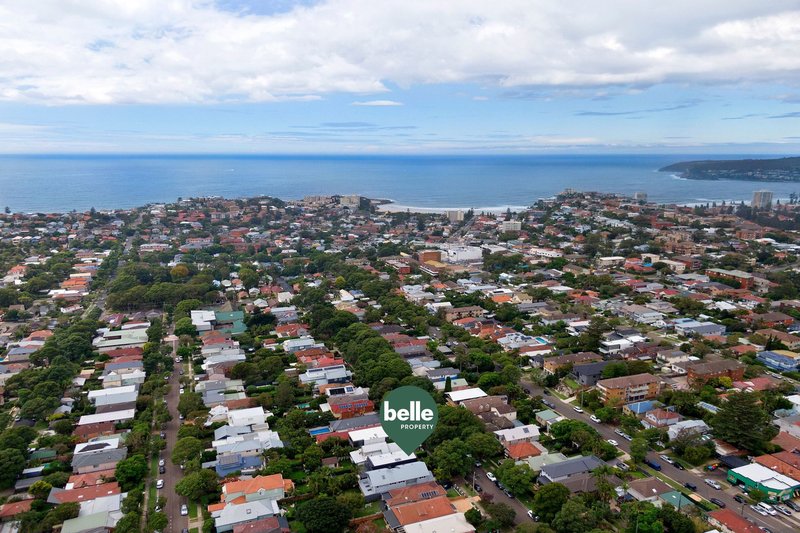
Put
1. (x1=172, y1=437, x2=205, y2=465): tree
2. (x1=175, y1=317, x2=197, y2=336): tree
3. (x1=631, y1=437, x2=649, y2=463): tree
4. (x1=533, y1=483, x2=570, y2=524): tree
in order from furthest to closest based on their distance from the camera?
(x1=175, y1=317, x2=197, y2=336): tree
(x1=631, y1=437, x2=649, y2=463): tree
(x1=172, y1=437, x2=205, y2=465): tree
(x1=533, y1=483, x2=570, y2=524): tree

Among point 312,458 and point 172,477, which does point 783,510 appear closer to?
point 312,458

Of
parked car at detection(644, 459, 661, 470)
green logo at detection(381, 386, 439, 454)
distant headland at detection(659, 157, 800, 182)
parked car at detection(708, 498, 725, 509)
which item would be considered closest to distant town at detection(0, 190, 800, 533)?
parked car at detection(644, 459, 661, 470)

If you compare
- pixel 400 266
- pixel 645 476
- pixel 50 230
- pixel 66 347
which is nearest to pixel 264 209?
pixel 50 230

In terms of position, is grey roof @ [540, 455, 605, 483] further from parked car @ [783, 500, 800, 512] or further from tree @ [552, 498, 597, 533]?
parked car @ [783, 500, 800, 512]

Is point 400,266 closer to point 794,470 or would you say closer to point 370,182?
point 794,470

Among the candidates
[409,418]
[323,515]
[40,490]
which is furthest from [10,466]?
[409,418]

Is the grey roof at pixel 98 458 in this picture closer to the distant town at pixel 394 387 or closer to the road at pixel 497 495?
the distant town at pixel 394 387
